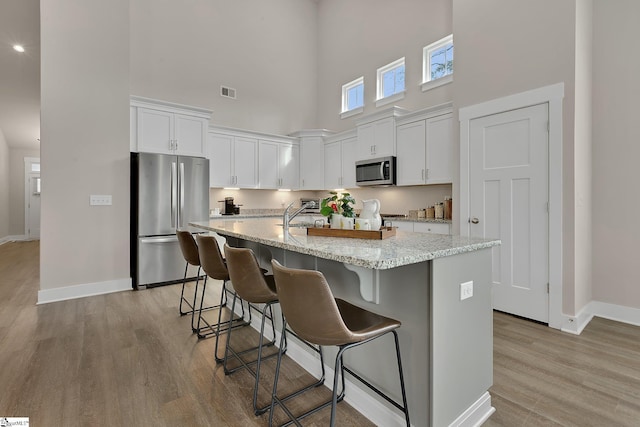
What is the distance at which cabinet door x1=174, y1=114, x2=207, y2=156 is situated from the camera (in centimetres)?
457

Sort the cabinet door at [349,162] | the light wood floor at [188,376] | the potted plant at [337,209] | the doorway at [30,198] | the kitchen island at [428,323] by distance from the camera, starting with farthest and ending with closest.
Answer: the doorway at [30,198] → the cabinet door at [349,162] → the potted plant at [337,209] → the light wood floor at [188,376] → the kitchen island at [428,323]

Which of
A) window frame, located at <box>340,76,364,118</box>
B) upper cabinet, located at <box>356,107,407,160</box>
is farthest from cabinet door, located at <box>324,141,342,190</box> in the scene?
window frame, located at <box>340,76,364,118</box>

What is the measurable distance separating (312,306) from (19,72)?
322 inches

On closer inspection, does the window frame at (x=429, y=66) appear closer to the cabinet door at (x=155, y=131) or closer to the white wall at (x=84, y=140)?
the cabinet door at (x=155, y=131)

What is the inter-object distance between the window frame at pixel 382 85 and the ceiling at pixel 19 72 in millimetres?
5289

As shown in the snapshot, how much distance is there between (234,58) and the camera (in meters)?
6.04

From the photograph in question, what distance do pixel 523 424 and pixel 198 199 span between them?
4300 mm

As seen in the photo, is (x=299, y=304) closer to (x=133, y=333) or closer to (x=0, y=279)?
(x=133, y=333)

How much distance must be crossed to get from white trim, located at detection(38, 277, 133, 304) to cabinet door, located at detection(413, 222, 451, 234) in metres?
3.93

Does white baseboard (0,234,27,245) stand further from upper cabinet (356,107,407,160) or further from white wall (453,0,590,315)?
white wall (453,0,590,315)

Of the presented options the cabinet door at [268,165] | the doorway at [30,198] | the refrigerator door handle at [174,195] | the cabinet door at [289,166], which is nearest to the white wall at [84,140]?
the refrigerator door handle at [174,195]

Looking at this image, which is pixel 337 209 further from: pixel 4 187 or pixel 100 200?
pixel 4 187

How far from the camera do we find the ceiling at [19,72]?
14.9 feet

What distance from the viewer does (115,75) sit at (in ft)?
13.4
